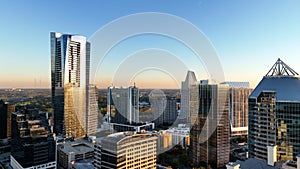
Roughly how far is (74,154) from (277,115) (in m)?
4.38

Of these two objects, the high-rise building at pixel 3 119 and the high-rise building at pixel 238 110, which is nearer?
the high-rise building at pixel 3 119

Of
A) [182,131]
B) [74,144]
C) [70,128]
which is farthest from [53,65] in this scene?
[182,131]

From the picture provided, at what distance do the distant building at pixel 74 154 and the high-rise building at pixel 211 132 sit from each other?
98.4 inches

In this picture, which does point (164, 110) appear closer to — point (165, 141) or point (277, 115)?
point (165, 141)

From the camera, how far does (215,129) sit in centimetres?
498

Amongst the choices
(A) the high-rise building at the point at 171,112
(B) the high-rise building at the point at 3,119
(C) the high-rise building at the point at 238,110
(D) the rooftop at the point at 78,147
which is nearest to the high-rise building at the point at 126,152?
Result: (D) the rooftop at the point at 78,147

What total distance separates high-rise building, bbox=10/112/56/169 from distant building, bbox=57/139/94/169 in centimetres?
28

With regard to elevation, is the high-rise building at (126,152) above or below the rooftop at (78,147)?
above

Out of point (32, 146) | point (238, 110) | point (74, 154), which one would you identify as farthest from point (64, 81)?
point (238, 110)

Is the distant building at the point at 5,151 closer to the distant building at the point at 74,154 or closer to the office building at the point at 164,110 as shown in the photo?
the distant building at the point at 74,154

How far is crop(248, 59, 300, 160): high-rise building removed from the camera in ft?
10.9

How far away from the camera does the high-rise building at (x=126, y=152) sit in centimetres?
322

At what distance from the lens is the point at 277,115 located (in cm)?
350

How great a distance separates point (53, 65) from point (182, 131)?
6.09 m
